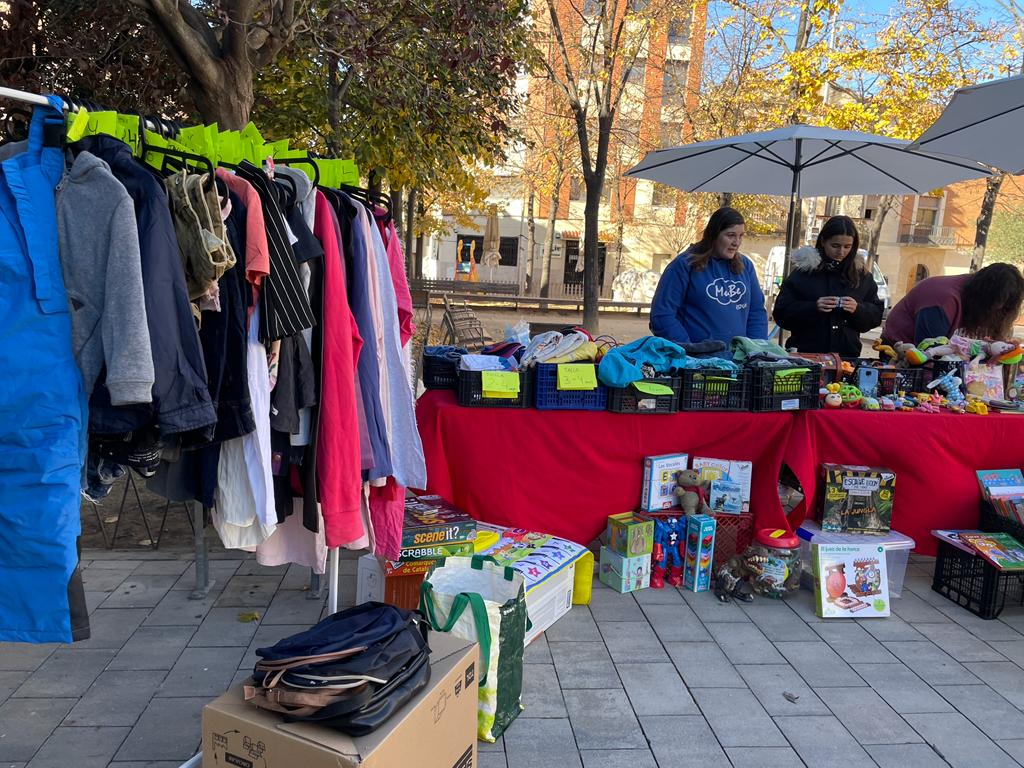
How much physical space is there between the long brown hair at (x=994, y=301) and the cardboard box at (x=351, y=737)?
4044 mm

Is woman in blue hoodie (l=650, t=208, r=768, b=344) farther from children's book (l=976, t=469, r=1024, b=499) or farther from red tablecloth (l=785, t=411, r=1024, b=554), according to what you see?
children's book (l=976, t=469, r=1024, b=499)

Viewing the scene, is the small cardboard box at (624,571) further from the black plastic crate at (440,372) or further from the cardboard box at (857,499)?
the black plastic crate at (440,372)

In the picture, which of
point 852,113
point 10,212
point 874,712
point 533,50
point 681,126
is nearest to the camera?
point 10,212

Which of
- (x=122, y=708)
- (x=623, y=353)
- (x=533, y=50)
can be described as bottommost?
(x=122, y=708)

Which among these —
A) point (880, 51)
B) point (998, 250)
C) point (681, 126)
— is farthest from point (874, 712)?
point (998, 250)

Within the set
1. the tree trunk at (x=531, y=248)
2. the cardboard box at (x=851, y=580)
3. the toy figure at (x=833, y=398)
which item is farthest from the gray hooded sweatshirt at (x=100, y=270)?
the tree trunk at (x=531, y=248)

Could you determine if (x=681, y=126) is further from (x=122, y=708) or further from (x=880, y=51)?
(x=122, y=708)

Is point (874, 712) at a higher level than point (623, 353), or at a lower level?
lower

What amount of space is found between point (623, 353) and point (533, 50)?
5273mm

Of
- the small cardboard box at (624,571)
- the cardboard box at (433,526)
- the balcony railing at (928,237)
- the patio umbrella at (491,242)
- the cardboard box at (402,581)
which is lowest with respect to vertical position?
the small cardboard box at (624,571)

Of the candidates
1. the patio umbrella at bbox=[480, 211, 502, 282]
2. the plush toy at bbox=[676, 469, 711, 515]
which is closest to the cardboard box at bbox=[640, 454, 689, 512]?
the plush toy at bbox=[676, 469, 711, 515]

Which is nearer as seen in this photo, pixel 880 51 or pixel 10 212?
pixel 10 212

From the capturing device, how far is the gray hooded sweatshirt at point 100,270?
6.18ft

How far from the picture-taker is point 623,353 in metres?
3.90
